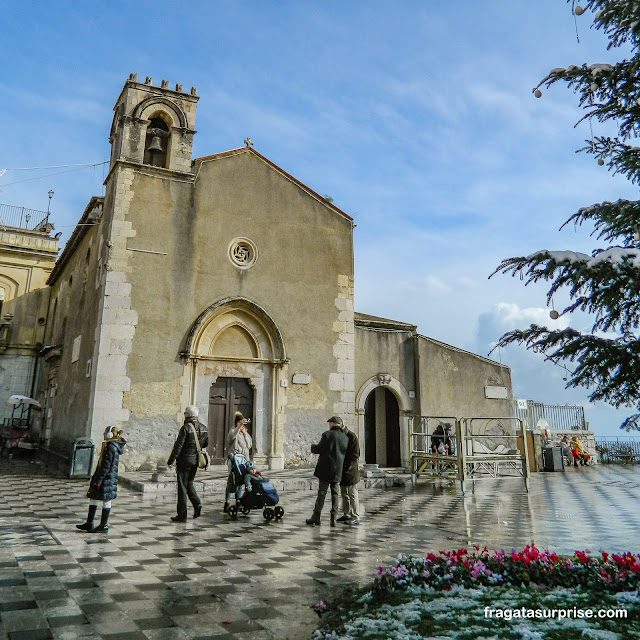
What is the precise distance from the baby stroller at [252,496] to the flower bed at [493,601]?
3.70 m

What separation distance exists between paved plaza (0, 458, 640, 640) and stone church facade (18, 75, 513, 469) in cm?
325

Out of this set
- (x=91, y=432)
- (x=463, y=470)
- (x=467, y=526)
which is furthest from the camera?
(x=91, y=432)

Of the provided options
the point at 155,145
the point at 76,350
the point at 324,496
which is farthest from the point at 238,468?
the point at 155,145

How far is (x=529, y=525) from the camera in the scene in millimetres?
8148

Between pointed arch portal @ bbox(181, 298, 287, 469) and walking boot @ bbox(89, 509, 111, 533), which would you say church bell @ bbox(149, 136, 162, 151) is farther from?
walking boot @ bbox(89, 509, 111, 533)

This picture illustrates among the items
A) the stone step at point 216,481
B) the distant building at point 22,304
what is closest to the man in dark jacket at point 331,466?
the stone step at point 216,481

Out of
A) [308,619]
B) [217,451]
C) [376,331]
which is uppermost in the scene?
[376,331]

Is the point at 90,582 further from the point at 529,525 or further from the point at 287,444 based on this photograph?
the point at 287,444

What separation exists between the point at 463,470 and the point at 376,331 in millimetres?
6844

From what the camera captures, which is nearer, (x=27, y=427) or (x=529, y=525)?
(x=529, y=525)

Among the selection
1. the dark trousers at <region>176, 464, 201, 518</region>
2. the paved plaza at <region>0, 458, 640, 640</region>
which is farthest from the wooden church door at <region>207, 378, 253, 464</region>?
the dark trousers at <region>176, 464, 201, 518</region>

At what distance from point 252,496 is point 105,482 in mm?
2418

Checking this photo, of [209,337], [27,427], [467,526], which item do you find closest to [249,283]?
[209,337]

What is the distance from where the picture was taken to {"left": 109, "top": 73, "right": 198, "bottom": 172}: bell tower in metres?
15.0
